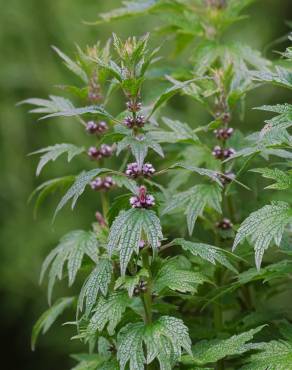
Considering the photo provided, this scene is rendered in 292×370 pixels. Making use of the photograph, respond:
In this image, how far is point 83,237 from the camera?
1750 mm

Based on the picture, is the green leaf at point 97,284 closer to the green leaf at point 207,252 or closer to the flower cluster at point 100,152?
the green leaf at point 207,252

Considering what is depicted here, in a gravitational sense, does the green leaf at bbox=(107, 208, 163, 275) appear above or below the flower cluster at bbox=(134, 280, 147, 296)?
above

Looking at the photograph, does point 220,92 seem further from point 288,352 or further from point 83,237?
point 288,352

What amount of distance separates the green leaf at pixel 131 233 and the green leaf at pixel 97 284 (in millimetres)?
82

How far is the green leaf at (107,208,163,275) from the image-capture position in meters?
1.43

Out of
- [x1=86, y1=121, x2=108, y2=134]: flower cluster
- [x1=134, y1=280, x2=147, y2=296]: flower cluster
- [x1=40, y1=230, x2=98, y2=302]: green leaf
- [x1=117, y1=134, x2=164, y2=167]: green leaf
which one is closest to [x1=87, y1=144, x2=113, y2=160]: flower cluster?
[x1=86, y1=121, x2=108, y2=134]: flower cluster

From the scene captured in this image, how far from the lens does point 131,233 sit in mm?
1439

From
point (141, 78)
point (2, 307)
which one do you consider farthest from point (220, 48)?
point (2, 307)

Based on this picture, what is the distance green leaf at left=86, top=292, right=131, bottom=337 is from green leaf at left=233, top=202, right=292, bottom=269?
281 mm

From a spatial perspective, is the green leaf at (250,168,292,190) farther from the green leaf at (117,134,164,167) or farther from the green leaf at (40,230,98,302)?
the green leaf at (40,230,98,302)

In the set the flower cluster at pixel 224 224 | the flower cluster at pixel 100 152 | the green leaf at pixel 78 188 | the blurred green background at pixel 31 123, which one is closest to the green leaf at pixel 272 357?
the flower cluster at pixel 224 224

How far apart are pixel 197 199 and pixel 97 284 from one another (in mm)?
369

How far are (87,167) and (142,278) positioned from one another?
2653mm

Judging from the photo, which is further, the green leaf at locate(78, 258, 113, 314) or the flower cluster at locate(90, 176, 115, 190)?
the flower cluster at locate(90, 176, 115, 190)
